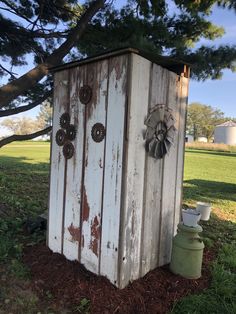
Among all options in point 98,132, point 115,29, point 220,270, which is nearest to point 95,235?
point 98,132

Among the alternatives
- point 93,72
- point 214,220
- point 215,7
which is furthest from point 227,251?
point 215,7

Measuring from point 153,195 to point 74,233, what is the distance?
821 millimetres

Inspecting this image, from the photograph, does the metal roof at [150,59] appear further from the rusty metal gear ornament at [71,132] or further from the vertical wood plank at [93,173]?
the rusty metal gear ornament at [71,132]

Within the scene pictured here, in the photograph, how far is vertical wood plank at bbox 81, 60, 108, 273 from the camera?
2.52 meters

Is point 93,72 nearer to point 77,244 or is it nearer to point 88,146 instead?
point 88,146

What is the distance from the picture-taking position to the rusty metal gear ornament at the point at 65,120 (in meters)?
2.87

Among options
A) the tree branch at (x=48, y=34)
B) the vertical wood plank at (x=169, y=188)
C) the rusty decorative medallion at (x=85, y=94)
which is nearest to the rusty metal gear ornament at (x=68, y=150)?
the rusty decorative medallion at (x=85, y=94)

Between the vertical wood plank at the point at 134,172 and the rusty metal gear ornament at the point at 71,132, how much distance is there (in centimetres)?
67

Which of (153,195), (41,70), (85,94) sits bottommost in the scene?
(153,195)

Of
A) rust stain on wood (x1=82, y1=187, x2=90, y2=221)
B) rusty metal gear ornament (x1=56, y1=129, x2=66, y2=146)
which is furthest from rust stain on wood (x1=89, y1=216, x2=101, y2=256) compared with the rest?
rusty metal gear ornament (x1=56, y1=129, x2=66, y2=146)

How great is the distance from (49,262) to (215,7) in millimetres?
4435

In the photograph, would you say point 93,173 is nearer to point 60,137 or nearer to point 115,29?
point 60,137

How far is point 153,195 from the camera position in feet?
8.66

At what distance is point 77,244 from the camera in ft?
9.07
